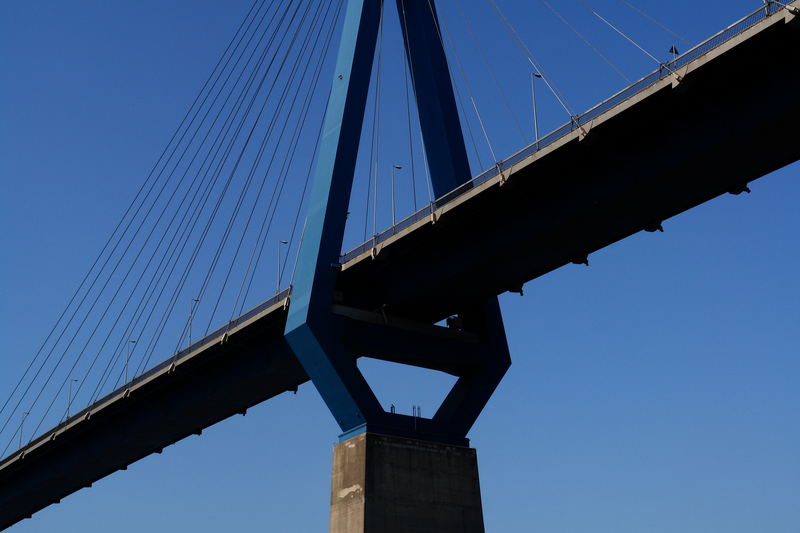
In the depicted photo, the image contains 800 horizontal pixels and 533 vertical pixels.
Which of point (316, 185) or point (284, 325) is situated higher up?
point (316, 185)

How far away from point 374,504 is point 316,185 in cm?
1162

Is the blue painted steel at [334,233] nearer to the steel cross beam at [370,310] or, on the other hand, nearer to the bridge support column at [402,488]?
the steel cross beam at [370,310]

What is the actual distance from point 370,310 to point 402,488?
22.2 feet

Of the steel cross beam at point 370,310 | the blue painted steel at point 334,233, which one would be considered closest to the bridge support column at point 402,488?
the steel cross beam at point 370,310

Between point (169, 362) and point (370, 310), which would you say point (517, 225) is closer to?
point (370, 310)

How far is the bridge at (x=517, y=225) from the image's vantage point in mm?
24109

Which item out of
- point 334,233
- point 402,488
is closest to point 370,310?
point 334,233

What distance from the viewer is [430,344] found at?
3425 cm

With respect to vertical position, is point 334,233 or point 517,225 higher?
point 334,233

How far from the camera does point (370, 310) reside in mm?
34500

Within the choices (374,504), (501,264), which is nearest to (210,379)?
(374,504)

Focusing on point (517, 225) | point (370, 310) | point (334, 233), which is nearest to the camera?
point (517, 225)

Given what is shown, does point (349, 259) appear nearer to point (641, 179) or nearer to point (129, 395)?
point (641, 179)

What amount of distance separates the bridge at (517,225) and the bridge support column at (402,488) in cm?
69
